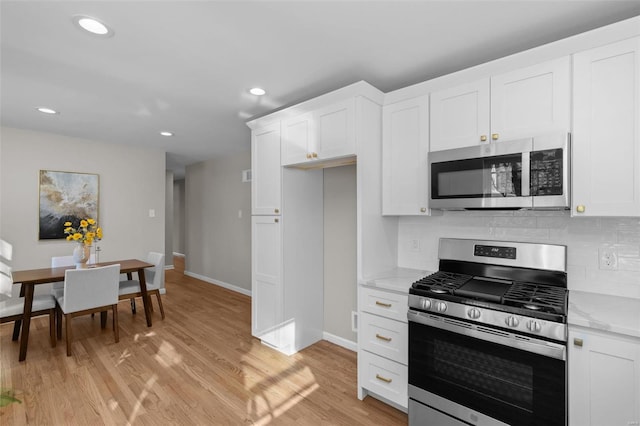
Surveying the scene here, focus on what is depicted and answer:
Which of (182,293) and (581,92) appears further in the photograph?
(182,293)

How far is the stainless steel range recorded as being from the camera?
156 centimetres

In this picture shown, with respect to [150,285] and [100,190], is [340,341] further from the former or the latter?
[100,190]

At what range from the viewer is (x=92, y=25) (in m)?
1.83

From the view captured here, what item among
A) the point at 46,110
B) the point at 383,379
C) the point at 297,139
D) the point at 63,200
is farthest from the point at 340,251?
the point at 63,200

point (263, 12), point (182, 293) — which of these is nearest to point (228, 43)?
point (263, 12)

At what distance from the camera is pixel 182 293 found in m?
5.41

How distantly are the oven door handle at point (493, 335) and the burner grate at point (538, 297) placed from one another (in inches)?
6.4

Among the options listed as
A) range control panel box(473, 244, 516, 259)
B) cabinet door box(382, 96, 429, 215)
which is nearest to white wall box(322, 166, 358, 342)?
cabinet door box(382, 96, 429, 215)

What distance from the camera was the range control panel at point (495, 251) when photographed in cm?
214

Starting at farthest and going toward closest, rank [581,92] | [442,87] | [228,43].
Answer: [442,87] → [228,43] → [581,92]

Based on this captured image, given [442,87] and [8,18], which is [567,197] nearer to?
[442,87]

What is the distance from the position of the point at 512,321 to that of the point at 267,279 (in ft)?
7.19

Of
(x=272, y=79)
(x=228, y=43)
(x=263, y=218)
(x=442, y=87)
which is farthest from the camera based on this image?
(x=263, y=218)

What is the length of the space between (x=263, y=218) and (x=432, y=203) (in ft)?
5.62
